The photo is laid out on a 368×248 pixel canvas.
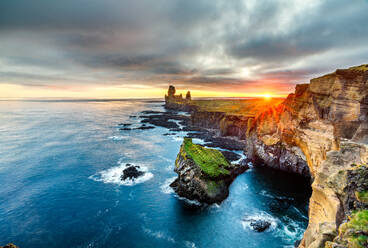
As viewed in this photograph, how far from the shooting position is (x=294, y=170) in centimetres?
4659

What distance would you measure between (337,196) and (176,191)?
2967cm

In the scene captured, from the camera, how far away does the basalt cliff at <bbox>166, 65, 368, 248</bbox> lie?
1088 cm

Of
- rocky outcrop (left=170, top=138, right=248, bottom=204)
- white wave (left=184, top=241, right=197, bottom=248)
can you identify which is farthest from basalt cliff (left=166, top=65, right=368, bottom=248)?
rocky outcrop (left=170, top=138, right=248, bottom=204)

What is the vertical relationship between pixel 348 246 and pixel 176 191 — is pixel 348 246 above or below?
above

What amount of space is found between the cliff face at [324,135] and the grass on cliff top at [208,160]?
47.2 ft

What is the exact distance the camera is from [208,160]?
39.0 metres

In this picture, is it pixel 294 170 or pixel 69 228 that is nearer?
pixel 69 228

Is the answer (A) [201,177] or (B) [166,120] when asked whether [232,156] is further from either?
(B) [166,120]

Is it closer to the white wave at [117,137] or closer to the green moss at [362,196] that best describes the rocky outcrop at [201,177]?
the green moss at [362,196]

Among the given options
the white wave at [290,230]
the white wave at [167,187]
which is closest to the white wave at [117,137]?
the white wave at [167,187]

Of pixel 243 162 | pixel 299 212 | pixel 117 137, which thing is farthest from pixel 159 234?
pixel 117 137

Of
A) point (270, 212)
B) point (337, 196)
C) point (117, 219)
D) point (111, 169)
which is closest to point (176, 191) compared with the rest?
point (117, 219)

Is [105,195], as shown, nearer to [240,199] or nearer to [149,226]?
[149,226]

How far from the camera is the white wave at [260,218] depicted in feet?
93.8
